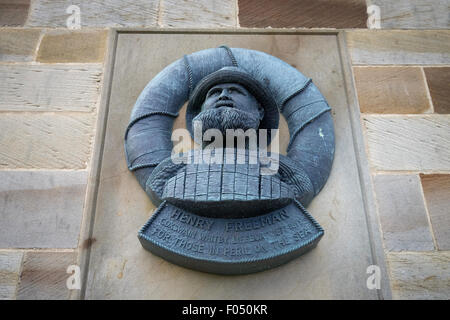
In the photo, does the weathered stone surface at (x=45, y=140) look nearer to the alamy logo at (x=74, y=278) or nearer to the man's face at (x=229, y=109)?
the alamy logo at (x=74, y=278)

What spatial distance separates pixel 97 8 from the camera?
151 inches

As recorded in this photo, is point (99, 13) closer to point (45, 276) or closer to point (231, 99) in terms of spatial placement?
point (231, 99)

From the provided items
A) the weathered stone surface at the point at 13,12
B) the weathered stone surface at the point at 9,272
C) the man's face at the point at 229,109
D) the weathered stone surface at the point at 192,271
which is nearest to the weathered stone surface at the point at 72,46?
the weathered stone surface at the point at 192,271

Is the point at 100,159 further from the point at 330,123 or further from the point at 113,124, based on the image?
the point at 330,123

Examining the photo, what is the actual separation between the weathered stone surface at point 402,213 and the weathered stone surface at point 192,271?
5.5 inches

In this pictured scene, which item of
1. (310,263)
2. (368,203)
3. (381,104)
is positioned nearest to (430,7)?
(381,104)

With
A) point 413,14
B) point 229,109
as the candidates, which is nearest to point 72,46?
point 229,109

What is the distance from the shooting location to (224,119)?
2.85 metres

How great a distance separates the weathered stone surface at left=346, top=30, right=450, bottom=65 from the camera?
11.8 feet

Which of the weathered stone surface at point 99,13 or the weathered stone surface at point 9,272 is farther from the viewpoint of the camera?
the weathered stone surface at point 99,13

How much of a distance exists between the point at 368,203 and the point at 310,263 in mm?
580

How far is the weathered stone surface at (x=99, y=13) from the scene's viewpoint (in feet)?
12.3

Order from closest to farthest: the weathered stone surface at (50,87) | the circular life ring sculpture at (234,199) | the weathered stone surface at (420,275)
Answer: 1. the circular life ring sculpture at (234,199)
2. the weathered stone surface at (420,275)
3. the weathered stone surface at (50,87)

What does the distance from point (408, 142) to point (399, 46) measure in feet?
3.09
